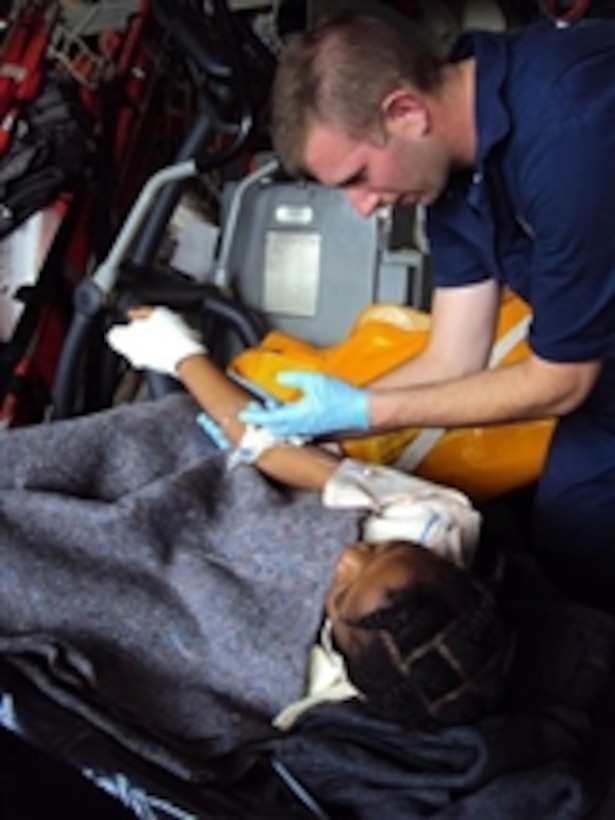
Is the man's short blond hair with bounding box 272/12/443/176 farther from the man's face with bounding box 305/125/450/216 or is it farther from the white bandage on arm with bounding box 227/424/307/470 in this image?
the white bandage on arm with bounding box 227/424/307/470

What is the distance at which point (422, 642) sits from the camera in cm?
93

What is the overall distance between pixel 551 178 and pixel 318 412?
1.42 ft

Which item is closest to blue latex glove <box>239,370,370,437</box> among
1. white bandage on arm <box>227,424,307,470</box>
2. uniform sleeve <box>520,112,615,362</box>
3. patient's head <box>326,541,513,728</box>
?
white bandage on arm <box>227,424,307,470</box>

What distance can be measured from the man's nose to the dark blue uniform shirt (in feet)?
0.41

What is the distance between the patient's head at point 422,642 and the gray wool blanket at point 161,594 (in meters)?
0.12

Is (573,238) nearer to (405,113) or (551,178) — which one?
(551,178)

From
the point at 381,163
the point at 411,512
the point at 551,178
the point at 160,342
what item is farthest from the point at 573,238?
the point at 160,342

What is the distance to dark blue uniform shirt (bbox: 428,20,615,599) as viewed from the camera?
114cm

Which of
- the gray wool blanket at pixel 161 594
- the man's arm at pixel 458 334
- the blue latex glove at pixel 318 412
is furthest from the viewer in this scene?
the man's arm at pixel 458 334

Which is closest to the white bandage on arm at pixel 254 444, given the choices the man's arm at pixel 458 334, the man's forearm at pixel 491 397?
the man's forearm at pixel 491 397

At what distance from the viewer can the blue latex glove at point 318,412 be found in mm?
1376

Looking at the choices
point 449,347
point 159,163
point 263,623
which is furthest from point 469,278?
point 159,163

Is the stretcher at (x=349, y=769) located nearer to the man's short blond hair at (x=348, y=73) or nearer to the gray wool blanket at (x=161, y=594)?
the gray wool blanket at (x=161, y=594)

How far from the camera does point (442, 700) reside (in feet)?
3.05
